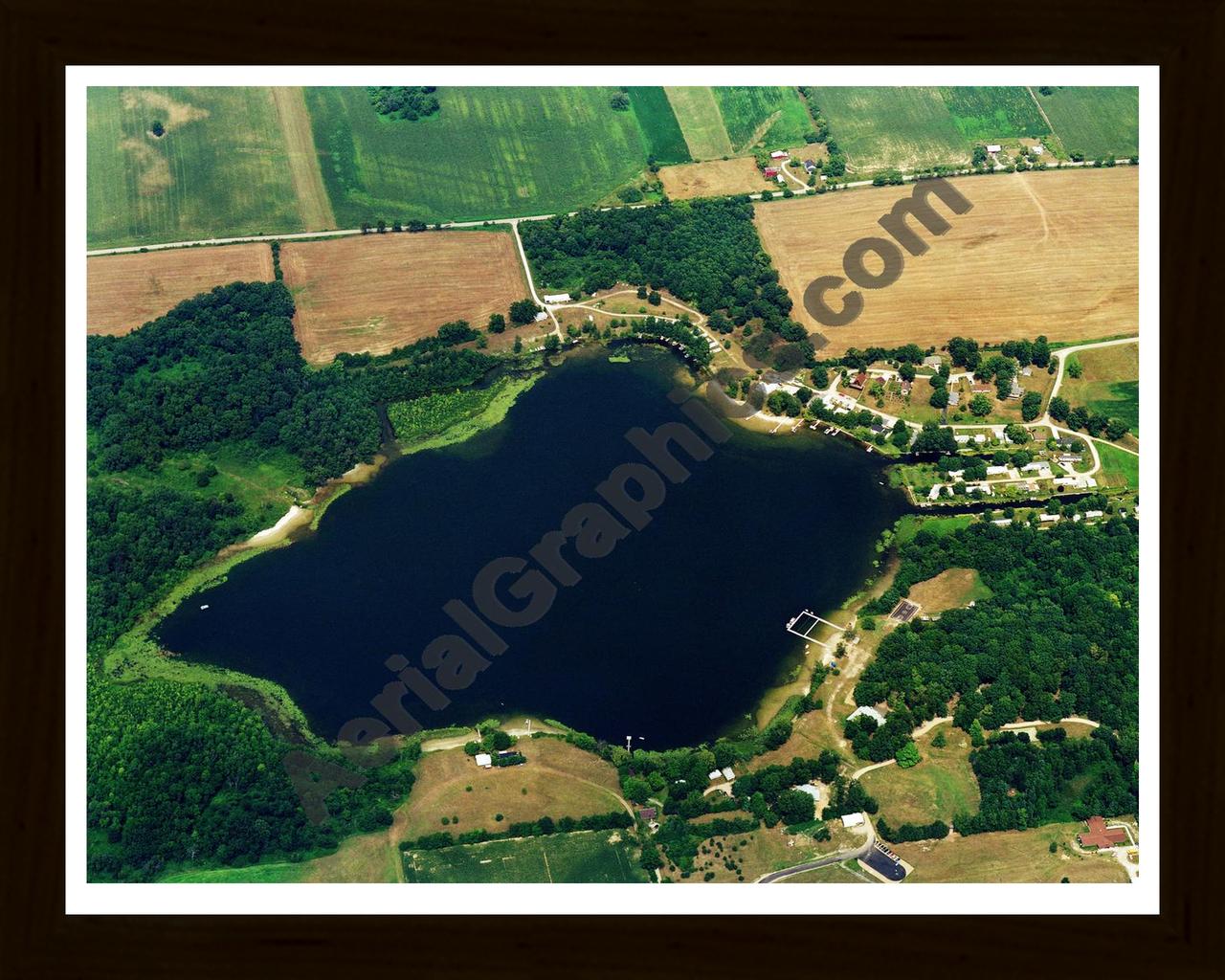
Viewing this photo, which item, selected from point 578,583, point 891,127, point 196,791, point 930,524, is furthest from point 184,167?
point 930,524

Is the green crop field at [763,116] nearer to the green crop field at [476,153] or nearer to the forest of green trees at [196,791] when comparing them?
the green crop field at [476,153]

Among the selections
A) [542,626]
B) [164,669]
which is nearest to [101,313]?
[164,669]

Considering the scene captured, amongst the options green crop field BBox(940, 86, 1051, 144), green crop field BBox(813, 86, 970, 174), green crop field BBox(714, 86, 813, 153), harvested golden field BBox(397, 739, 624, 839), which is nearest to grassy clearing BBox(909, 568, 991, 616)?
harvested golden field BBox(397, 739, 624, 839)

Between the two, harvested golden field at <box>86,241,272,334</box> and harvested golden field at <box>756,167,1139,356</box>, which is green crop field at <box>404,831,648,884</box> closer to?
harvested golden field at <box>756,167,1139,356</box>

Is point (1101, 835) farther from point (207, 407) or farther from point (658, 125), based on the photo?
point (658, 125)

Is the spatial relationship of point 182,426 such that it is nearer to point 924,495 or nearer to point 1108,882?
point 924,495

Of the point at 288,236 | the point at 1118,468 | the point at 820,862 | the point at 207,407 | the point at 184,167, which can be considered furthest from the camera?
the point at 184,167

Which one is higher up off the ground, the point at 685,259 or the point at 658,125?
the point at 658,125
